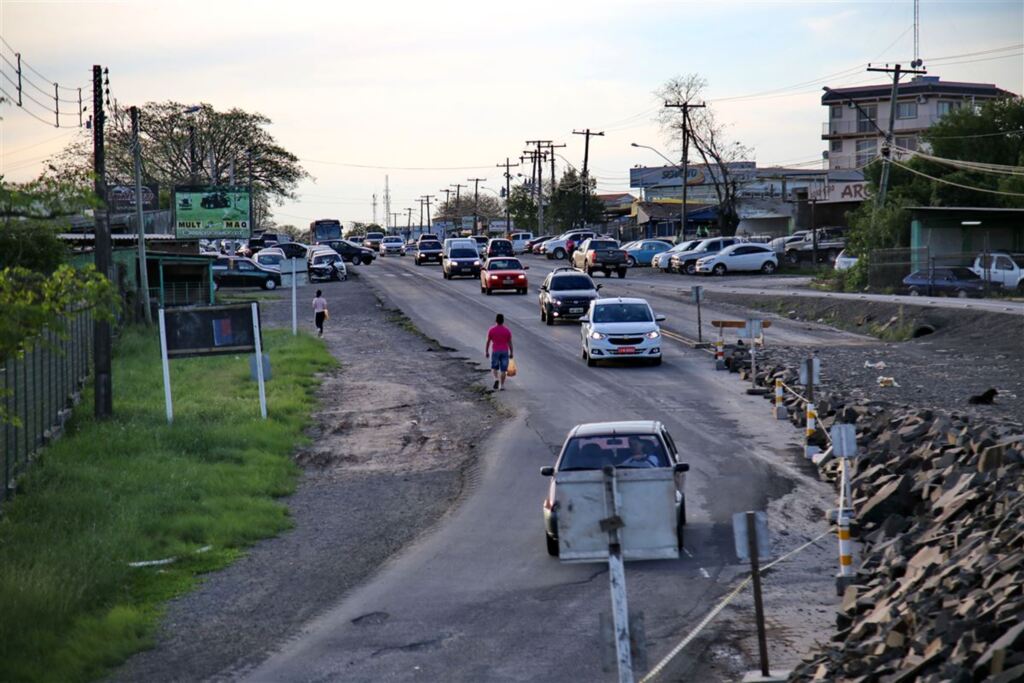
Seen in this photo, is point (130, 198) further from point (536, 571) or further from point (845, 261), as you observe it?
point (536, 571)

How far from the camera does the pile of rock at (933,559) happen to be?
29.3 ft

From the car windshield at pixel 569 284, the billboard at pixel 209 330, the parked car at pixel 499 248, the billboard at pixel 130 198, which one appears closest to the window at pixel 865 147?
the parked car at pixel 499 248

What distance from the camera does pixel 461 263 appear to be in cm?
6166

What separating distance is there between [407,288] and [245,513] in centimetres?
4113

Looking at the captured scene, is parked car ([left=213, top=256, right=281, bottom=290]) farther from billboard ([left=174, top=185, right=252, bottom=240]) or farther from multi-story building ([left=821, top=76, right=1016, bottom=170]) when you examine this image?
multi-story building ([left=821, top=76, right=1016, bottom=170])

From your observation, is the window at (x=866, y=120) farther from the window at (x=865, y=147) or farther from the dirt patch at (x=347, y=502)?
the dirt patch at (x=347, y=502)

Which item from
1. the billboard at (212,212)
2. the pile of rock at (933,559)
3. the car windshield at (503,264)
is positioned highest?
the billboard at (212,212)

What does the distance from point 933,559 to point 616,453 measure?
14.8 ft

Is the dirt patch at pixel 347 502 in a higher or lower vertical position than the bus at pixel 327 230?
lower

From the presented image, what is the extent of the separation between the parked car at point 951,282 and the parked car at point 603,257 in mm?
17294

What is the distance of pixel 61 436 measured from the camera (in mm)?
21828

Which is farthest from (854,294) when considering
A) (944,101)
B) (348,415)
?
(944,101)

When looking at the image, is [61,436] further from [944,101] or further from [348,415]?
[944,101]

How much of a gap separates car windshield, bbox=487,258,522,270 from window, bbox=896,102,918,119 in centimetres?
6227
